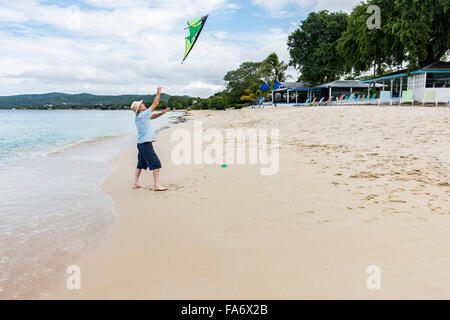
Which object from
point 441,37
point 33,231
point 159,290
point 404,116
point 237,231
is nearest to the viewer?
point 159,290

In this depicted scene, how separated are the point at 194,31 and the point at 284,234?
6.58m

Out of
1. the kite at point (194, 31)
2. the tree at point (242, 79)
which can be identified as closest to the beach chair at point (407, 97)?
the kite at point (194, 31)

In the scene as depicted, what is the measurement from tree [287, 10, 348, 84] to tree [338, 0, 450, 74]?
6.52m

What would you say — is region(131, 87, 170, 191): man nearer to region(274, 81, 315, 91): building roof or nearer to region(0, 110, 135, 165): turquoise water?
region(0, 110, 135, 165): turquoise water

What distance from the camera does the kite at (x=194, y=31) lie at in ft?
24.9

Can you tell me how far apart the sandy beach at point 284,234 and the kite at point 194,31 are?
3649mm

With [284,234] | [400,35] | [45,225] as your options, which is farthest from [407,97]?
[45,225]

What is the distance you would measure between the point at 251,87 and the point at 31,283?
56.0 m

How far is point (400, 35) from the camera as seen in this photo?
70.2 ft

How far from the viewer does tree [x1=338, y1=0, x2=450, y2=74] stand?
21500mm

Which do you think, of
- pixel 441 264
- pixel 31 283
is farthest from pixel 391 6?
pixel 31 283

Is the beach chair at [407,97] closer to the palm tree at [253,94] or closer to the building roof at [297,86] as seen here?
the building roof at [297,86]

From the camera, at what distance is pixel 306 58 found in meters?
39.1
